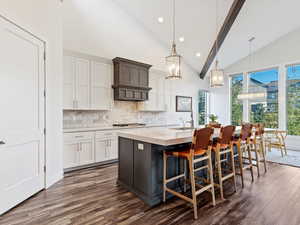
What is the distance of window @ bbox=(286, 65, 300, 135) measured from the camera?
5613 mm

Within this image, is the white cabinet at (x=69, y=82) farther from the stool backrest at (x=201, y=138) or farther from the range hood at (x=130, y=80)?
the stool backrest at (x=201, y=138)

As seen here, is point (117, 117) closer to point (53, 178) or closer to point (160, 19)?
point (53, 178)

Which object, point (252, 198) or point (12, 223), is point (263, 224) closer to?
point (252, 198)

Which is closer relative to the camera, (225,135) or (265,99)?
(225,135)

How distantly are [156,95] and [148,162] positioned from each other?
3.59m

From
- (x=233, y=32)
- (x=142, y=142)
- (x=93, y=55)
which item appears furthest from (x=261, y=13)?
(x=142, y=142)

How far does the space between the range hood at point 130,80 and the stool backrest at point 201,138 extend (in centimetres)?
287

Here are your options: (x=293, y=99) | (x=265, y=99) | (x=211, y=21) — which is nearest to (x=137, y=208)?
(x=211, y=21)

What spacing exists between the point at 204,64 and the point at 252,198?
5.43 m

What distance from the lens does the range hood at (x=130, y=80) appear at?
14.5 feet

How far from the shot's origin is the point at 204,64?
6734mm

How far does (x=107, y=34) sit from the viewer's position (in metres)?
4.61

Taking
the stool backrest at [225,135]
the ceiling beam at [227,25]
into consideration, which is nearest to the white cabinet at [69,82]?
the stool backrest at [225,135]

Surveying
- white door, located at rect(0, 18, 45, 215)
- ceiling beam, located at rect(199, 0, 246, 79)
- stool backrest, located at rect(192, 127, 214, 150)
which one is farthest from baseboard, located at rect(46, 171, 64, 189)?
ceiling beam, located at rect(199, 0, 246, 79)
